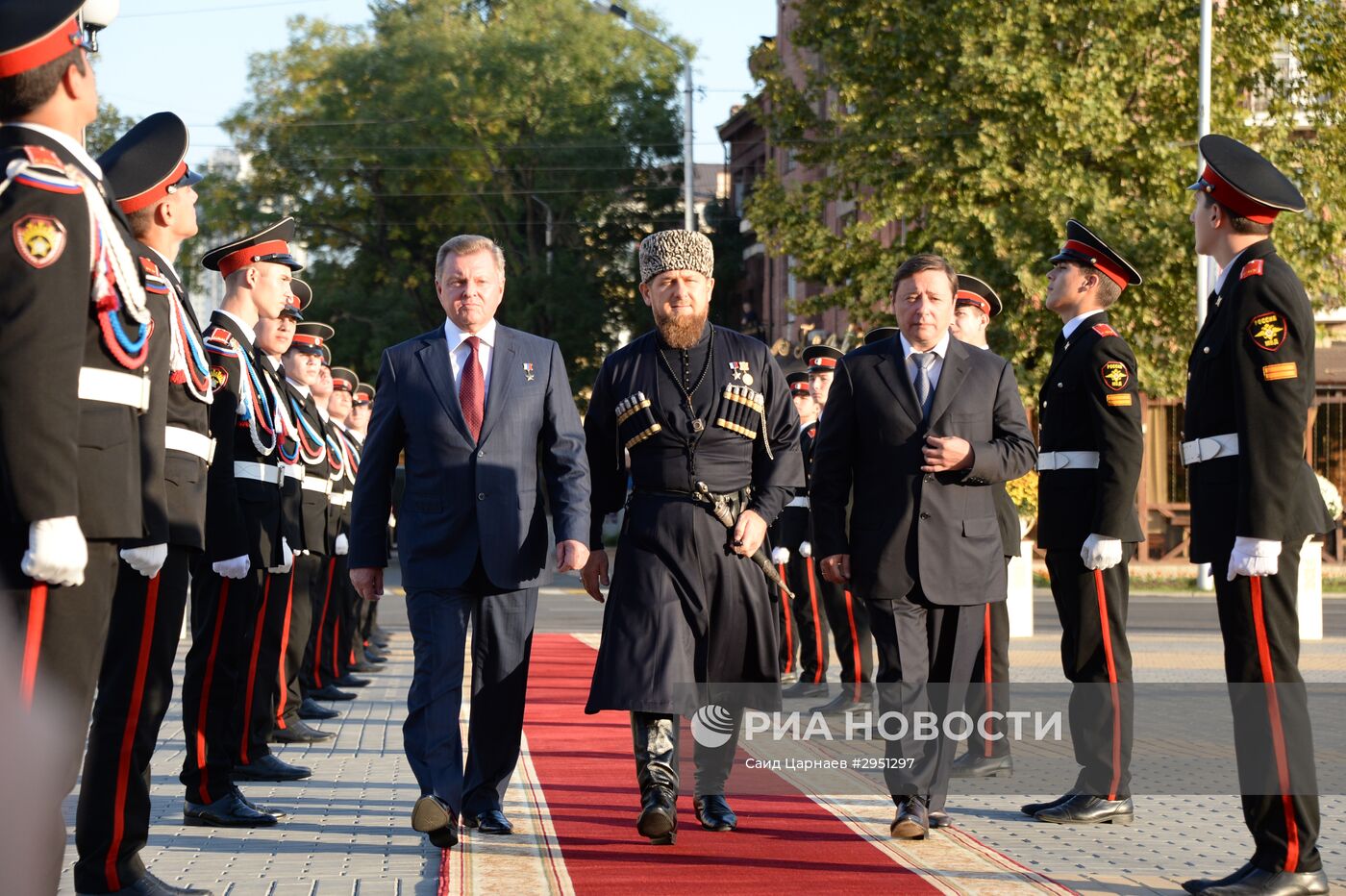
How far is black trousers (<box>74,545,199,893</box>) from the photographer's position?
5977 mm

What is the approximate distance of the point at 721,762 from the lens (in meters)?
7.33

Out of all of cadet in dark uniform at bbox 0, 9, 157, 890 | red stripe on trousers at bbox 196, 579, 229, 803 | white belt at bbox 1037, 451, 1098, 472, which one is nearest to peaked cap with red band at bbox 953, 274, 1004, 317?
white belt at bbox 1037, 451, 1098, 472

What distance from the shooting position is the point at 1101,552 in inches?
304

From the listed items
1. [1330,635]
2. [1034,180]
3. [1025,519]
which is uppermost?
[1034,180]

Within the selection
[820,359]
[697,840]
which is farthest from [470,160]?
[697,840]

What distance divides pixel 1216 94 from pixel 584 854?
82.8 ft

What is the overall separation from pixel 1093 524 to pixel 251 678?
159 inches

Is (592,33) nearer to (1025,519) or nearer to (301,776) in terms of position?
(1025,519)

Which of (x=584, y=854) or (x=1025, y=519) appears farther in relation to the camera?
(x=1025, y=519)

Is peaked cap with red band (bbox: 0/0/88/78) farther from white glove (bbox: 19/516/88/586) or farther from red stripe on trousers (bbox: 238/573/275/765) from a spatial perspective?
red stripe on trousers (bbox: 238/573/275/765)

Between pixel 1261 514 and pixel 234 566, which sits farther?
pixel 234 566

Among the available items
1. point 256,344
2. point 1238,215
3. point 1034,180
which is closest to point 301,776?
point 256,344

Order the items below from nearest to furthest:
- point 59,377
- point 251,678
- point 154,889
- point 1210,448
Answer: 1. point 59,377
2. point 154,889
3. point 1210,448
4. point 251,678

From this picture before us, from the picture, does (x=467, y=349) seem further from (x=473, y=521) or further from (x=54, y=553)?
(x=54, y=553)
